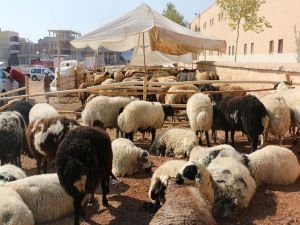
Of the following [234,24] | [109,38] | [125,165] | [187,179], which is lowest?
[125,165]

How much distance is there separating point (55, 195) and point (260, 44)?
93.1 ft

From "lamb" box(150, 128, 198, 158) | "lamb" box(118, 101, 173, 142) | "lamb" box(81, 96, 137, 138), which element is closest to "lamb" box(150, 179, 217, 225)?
"lamb" box(150, 128, 198, 158)

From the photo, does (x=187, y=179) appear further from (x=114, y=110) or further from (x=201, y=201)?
(x=114, y=110)

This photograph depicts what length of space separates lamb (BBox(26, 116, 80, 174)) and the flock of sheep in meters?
0.02

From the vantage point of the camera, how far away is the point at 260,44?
3081 cm

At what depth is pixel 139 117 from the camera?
27.8ft

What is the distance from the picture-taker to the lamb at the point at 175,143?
751 cm

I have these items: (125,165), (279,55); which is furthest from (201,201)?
(279,55)

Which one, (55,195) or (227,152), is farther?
(227,152)

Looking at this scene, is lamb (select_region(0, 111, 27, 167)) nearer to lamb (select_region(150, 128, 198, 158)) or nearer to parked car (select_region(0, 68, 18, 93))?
lamb (select_region(150, 128, 198, 158))

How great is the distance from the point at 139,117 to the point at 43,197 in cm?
382

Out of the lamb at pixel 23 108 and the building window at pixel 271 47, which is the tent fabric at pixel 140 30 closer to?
the lamb at pixel 23 108

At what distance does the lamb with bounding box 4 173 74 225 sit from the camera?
4840 mm

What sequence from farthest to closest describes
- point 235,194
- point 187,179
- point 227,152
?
point 227,152, point 235,194, point 187,179
